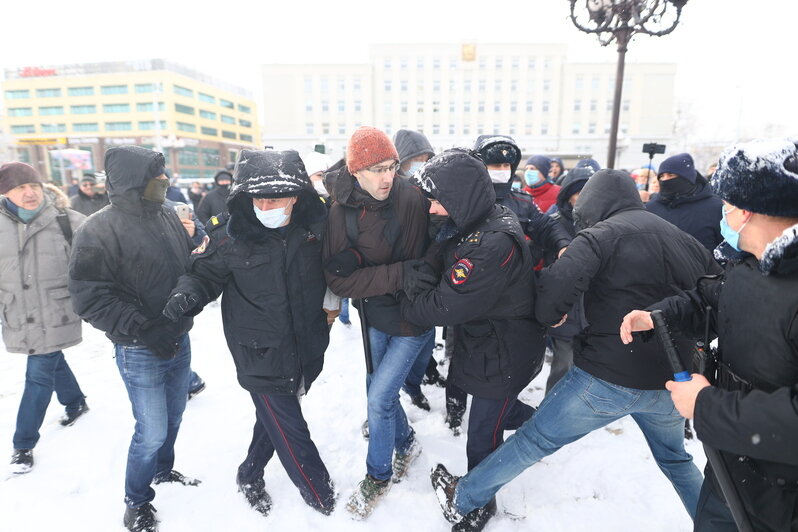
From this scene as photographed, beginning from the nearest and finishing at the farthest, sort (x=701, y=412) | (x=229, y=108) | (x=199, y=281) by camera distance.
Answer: (x=701, y=412)
(x=199, y=281)
(x=229, y=108)

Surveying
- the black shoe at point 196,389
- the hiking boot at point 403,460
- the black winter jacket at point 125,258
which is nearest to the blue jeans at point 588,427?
the hiking boot at point 403,460

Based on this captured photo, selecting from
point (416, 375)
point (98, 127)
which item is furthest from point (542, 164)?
point (98, 127)

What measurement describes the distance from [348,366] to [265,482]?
1.80m

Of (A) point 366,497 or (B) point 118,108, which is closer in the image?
(A) point 366,497

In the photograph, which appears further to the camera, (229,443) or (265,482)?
(229,443)

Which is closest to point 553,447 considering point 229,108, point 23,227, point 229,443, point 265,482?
point 265,482

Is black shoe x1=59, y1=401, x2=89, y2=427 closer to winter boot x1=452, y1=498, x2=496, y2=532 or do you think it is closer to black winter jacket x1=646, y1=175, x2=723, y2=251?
winter boot x1=452, y1=498, x2=496, y2=532

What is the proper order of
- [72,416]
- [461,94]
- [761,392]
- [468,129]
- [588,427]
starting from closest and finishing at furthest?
1. [761,392]
2. [588,427]
3. [72,416]
4. [461,94]
5. [468,129]

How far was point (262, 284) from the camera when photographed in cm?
223

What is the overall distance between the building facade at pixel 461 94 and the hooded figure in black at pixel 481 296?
177ft

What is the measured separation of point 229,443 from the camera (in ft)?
10.5

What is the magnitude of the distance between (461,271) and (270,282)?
3.37 feet

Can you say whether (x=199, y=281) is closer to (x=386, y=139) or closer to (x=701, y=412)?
(x=386, y=139)

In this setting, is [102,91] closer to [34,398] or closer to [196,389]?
[196,389]
